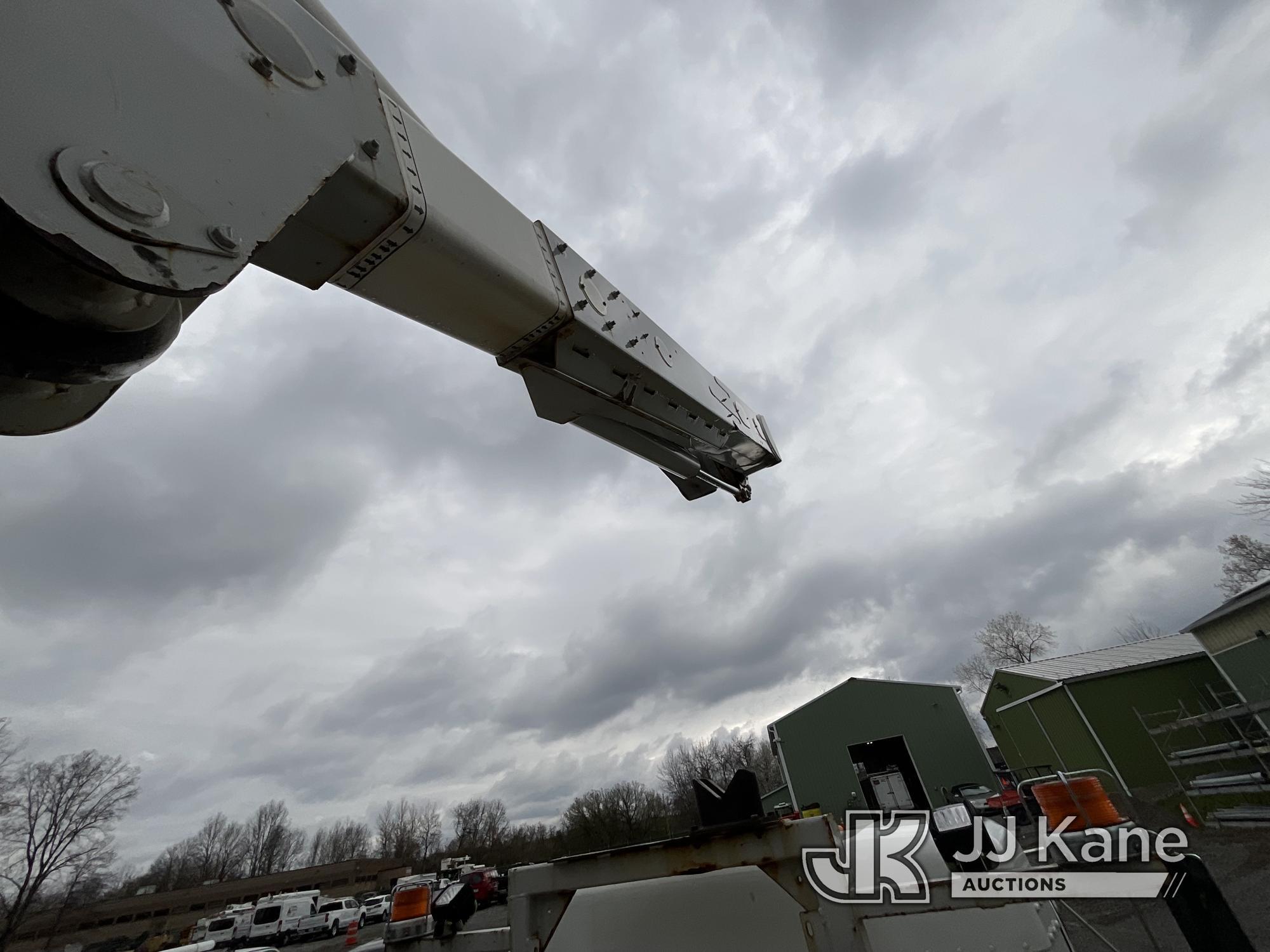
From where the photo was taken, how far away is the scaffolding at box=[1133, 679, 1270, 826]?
450 inches

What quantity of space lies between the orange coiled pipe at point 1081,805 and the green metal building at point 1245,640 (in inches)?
359

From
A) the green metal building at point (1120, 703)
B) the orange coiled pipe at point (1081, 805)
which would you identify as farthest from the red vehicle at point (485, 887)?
the green metal building at point (1120, 703)

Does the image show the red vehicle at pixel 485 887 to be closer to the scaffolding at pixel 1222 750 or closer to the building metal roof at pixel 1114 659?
the scaffolding at pixel 1222 750

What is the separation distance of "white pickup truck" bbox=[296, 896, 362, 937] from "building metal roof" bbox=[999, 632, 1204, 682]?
31.8 m

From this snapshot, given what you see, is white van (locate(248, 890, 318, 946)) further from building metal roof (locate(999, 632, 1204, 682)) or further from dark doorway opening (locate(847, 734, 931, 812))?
building metal roof (locate(999, 632, 1204, 682))

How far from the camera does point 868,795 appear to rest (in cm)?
2150

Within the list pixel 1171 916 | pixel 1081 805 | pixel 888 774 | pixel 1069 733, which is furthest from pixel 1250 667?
pixel 888 774

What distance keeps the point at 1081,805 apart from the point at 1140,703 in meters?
15.0

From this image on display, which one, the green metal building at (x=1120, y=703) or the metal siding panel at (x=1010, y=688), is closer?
the green metal building at (x=1120, y=703)

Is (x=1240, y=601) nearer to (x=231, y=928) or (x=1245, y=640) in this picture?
(x=1245, y=640)

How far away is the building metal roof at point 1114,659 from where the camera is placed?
17794 mm

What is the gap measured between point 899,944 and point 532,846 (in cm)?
4862

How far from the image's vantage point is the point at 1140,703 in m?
17.4

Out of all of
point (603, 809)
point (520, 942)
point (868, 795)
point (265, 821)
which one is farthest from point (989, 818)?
point (265, 821)
